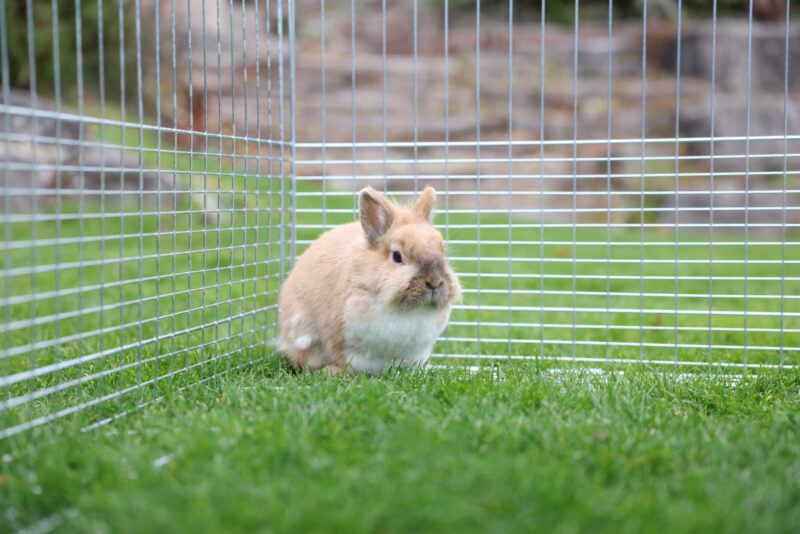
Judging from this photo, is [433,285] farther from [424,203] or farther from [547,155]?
[547,155]

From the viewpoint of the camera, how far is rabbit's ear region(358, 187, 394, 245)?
282 centimetres

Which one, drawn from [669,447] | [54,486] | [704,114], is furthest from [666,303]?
[704,114]

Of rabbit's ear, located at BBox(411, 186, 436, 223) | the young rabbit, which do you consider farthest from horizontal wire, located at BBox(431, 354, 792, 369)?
rabbit's ear, located at BBox(411, 186, 436, 223)

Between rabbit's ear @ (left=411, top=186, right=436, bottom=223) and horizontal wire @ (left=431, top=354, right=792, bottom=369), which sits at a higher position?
rabbit's ear @ (left=411, top=186, right=436, bottom=223)

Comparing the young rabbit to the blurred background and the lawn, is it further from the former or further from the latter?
the blurred background

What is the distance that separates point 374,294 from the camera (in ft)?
9.07

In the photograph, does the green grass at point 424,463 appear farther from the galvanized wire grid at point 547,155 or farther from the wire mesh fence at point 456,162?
the galvanized wire grid at point 547,155

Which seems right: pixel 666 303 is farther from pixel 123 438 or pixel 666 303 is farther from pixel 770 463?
pixel 123 438

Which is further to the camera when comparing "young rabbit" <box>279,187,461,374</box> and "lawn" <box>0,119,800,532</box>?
"young rabbit" <box>279,187,461,374</box>

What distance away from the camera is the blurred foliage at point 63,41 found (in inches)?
299

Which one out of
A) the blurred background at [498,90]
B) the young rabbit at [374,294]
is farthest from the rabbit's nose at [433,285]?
the blurred background at [498,90]

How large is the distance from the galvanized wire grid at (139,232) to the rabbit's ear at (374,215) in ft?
1.67

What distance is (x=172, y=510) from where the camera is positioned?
158cm

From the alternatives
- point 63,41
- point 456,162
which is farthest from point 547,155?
point 63,41
